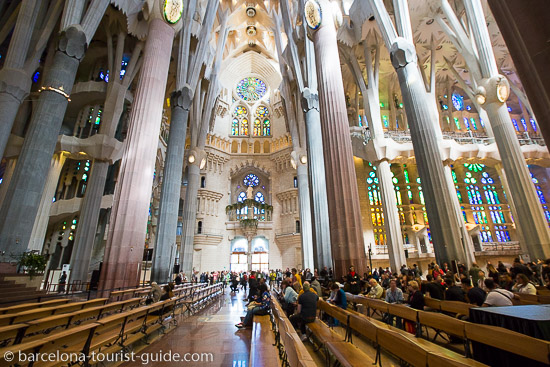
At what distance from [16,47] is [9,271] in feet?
33.0

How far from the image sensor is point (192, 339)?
4867 mm

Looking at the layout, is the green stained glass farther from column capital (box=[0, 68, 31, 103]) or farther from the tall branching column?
column capital (box=[0, 68, 31, 103])

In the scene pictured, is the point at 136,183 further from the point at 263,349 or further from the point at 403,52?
the point at 403,52

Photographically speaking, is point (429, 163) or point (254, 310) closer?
point (254, 310)

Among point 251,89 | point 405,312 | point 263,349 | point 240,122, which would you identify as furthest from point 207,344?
point 251,89

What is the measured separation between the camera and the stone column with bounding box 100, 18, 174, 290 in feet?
26.9

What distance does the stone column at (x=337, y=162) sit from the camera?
27.8 feet

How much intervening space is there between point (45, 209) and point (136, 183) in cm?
881

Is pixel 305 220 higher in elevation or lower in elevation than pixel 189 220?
lower

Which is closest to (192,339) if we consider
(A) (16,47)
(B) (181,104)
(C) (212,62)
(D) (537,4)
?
(D) (537,4)

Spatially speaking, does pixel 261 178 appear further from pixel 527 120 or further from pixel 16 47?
pixel 527 120

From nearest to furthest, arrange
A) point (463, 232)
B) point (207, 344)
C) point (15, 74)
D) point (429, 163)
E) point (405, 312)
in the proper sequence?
point (405, 312) < point (207, 344) < point (429, 163) < point (15, 74) < point (463, 232)

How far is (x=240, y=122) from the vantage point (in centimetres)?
3147


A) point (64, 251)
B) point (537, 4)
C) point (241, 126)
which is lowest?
point (64, 251)
